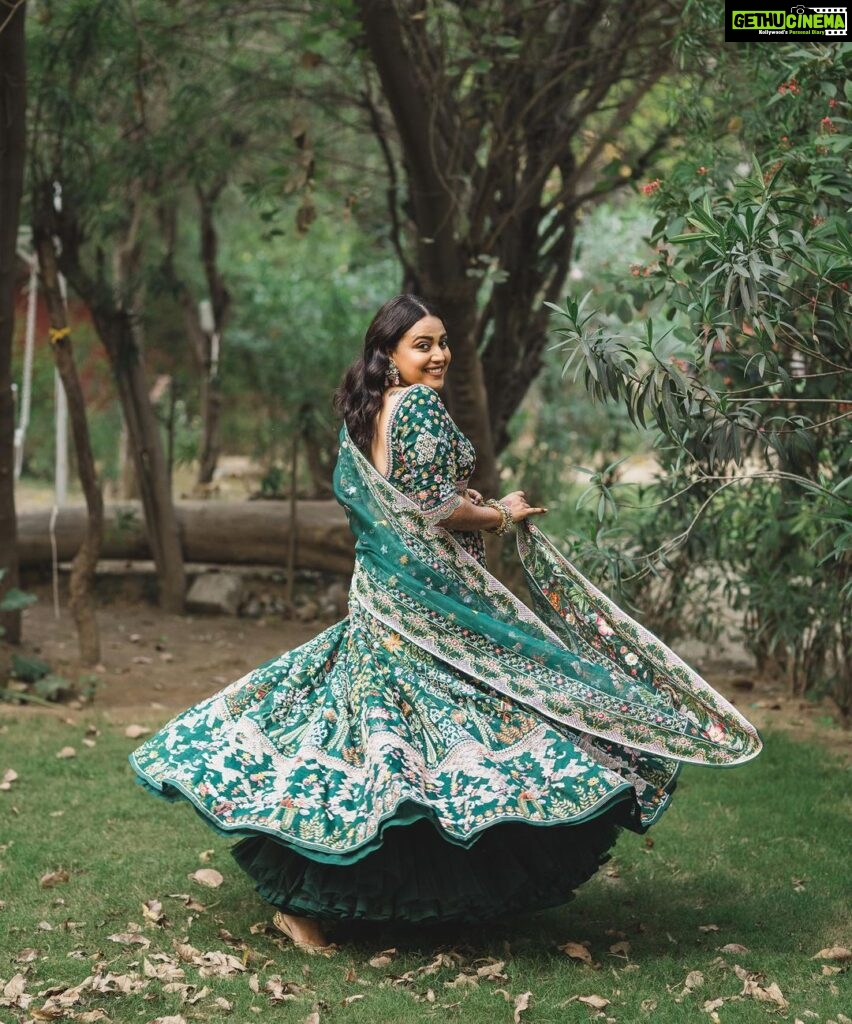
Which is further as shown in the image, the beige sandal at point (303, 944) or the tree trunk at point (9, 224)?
the tree trunk at point (9, 224)

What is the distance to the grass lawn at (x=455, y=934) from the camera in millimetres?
3799

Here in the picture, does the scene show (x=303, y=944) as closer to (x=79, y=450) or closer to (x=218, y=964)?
(x=218, y=964)

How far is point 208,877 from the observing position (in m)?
4.84

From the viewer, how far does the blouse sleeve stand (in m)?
4.20

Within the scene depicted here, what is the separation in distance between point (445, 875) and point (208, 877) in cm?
115

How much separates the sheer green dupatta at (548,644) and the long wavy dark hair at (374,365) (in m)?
0.07

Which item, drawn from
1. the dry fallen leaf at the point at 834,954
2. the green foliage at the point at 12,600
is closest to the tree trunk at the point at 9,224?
the green foliage at the point at 12,600

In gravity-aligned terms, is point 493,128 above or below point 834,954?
above

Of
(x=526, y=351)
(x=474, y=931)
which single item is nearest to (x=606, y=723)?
(x=474, y=931)

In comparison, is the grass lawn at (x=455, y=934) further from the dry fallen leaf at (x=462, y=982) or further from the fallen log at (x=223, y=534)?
the fallen log at (x=223, y=534)

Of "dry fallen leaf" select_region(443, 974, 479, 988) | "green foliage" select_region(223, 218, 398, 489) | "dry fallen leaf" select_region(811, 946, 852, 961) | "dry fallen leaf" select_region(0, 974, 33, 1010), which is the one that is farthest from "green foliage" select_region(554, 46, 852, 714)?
"green foliage" select_region(223, 218, 398, 489)

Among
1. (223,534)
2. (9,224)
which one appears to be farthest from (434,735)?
(223,534)

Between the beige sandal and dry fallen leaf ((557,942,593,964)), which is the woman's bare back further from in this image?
dry fallen leaf ((557,942,593,964))

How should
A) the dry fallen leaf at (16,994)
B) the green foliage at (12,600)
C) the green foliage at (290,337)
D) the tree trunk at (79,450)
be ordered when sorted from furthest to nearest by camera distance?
the green foliage at (290,337)
the tree trunk at (79,450)
the green foliage at (12,600)
the dry fallen leaf at (16,994)
